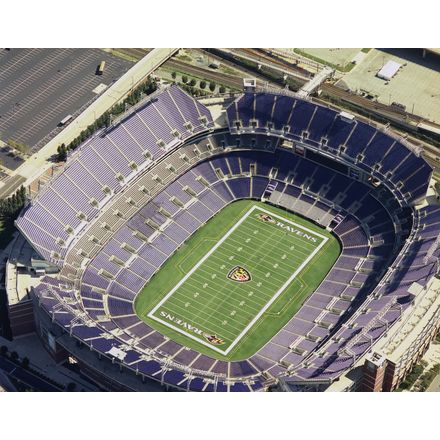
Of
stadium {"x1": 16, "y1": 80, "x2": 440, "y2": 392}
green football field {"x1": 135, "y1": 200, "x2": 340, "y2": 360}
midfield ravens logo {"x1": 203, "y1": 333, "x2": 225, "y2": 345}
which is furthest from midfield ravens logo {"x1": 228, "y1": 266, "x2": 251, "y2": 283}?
midfield ravens logo {"x1": 203, "y1": 333, "x2": 225, "y2": 345}

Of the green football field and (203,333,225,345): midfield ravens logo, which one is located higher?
the green football field

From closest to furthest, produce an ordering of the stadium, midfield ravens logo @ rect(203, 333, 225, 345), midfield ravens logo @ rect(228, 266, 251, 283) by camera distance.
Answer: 1. the stadium
2. midfield ravens logo @ rect(203, 333, 225, 345)
3. midfield ravens logo @ rect(228, 266, 251, 283)

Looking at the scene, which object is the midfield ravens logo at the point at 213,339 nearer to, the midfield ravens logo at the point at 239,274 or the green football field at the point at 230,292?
the green football field at the point at 230,292

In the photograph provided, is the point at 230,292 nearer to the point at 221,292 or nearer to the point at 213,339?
the point at 221,292

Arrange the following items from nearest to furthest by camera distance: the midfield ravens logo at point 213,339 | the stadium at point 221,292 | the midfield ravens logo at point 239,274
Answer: the stadium at point 221,292 < the midfield ravens logo at point 213,339 < the midfield ravens logo at point 239,274

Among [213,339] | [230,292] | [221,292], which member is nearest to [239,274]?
[230,292]

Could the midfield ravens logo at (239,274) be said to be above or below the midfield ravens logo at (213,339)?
above

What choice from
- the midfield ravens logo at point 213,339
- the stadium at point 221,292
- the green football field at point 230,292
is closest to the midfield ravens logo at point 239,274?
the green football field at point 230,292

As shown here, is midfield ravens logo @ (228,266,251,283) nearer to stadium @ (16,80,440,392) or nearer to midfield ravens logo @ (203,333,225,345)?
stadium @ (16,80,440,392)
